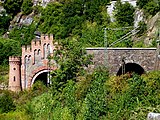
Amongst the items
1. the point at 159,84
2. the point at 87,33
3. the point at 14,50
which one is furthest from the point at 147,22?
the point at 159,84

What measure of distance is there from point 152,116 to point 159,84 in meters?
10.4

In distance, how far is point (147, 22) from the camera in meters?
37.5

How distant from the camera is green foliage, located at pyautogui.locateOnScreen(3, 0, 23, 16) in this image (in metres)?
53.7

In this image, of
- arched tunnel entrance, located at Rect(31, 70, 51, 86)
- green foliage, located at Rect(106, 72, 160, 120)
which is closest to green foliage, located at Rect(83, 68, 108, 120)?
green foliage, located at Rect(106, 72, 160, 120)

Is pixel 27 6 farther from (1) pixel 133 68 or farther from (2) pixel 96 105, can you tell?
(2) pixel 96 105

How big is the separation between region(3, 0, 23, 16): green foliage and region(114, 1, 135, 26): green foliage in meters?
15.3

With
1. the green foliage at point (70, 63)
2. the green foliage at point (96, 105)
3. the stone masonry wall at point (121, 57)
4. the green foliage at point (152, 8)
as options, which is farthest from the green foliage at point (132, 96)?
the green foliage at point (152, 8)

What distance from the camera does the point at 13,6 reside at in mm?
53656

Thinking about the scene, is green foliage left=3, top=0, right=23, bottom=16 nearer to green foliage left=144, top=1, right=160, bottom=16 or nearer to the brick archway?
green foliage left=144, top=1, right=160, bottom=16

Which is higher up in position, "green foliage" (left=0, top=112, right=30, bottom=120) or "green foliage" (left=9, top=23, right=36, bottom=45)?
"green foliage" (left=9, top=23, right=36, bottom=45)

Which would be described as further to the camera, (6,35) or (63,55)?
(6,35)

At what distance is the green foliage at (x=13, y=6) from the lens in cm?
5372

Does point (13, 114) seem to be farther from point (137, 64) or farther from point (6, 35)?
point (6, 35)

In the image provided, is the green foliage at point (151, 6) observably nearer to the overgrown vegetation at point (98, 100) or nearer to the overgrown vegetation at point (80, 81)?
the overgrown vegetation at point (80, 81)
